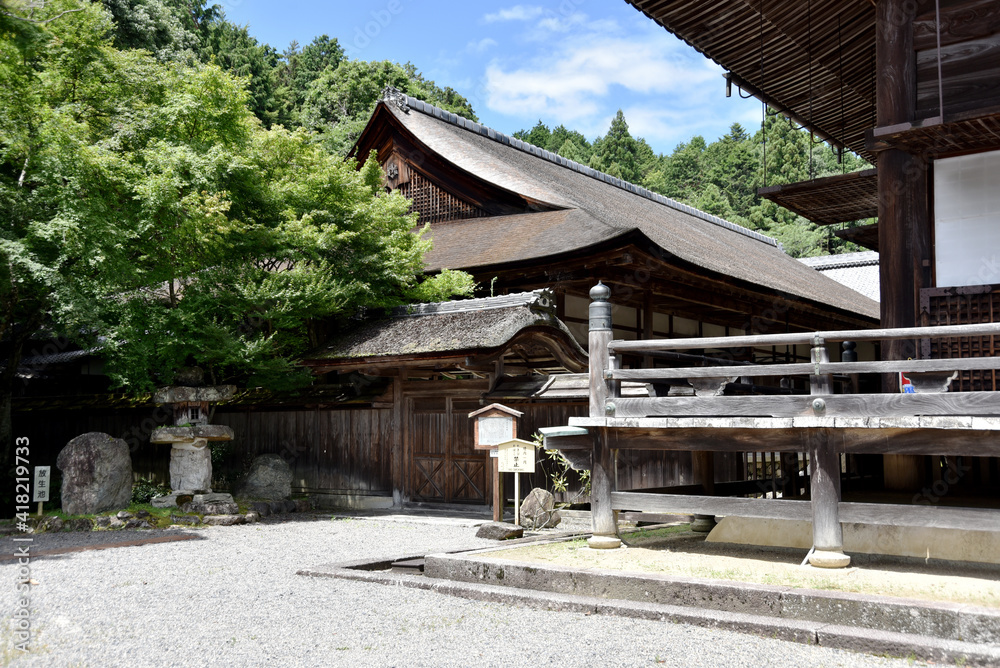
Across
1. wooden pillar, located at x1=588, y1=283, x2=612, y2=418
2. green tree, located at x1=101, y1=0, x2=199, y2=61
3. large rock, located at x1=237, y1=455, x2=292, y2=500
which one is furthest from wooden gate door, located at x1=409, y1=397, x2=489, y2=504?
green tree, located at x1=101, y1=0, x2=199, y2=61

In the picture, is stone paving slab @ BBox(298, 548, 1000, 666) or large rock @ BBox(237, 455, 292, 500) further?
large rock @ BBox(237, 455, 292, 500)

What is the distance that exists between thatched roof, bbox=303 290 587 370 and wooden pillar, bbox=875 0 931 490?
17.0ft

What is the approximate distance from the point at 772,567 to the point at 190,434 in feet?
30.7

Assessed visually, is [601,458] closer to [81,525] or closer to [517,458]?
[517,458]

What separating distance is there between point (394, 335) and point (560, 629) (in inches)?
329

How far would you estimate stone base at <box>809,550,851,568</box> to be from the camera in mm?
6711

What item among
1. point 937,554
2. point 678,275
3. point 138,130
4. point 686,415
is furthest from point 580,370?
point 138,130

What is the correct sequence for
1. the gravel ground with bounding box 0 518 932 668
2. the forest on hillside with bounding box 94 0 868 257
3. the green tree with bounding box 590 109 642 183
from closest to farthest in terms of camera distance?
the gravel ground with bounding box 0 518 932 668, the forest on hillside with bounding box 94 0 868 257, the green tree with bounding box 590 109 642 183

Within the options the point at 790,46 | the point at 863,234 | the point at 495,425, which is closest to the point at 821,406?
the point at 495,425

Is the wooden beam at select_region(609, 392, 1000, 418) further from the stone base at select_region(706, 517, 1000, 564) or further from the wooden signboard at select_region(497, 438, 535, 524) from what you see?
the wooden signboard at select_region(497, 438, 535, 524)

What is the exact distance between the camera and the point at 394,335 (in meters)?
13.7

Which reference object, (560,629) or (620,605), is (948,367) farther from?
(560,629)

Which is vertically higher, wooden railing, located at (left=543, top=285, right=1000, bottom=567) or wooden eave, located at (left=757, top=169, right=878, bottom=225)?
wooden eave, located at (left=757, top=169, right=878, bottom=225)

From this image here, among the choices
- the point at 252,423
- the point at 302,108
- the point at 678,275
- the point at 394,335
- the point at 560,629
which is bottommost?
the point at 560,629
